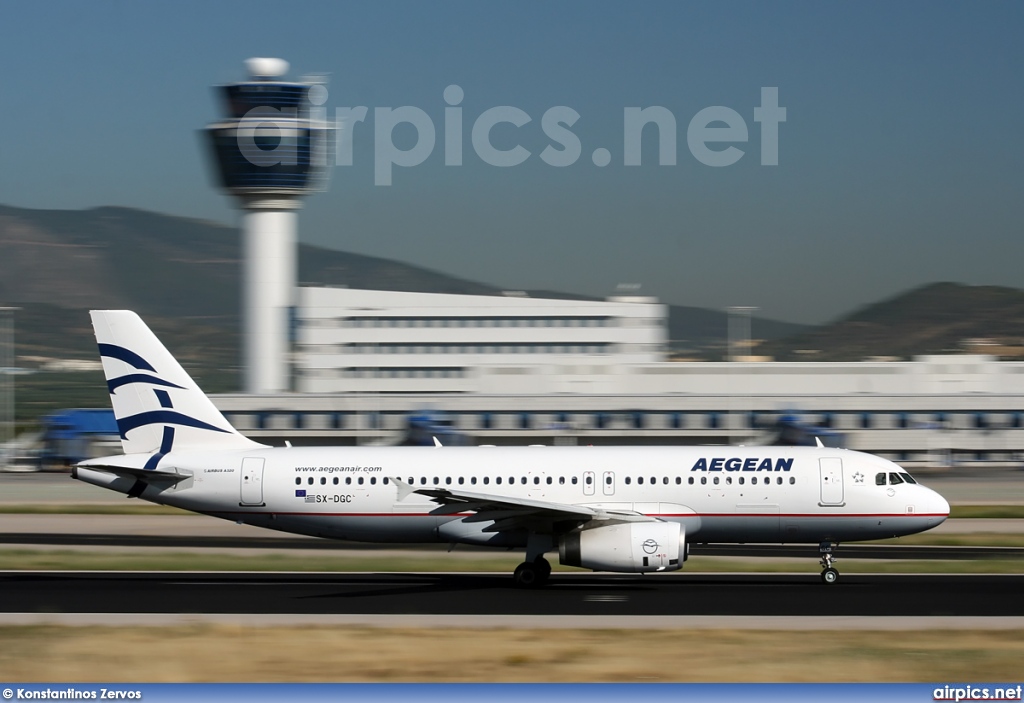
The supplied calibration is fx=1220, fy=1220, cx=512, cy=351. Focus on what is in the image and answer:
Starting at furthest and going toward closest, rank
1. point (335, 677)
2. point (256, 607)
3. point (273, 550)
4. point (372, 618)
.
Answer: point (273, 550) → point (256, 607) → point (372, 618) → point (335, 677)

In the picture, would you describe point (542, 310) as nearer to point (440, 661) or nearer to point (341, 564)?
point (341, 564)

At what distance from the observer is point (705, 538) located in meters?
28.0

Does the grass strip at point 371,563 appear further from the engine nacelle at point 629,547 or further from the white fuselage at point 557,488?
the engine nacelle at point 629,547

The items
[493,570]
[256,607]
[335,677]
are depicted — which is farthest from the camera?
[493,570]

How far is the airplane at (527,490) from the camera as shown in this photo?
88.6ft

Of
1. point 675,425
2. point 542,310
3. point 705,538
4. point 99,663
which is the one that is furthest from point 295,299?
point 99,663

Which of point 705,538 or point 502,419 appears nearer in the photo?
point 705,538

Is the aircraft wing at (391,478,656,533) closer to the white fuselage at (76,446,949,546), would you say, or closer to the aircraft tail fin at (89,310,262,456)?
the white fuselage at (76,446,949,546)

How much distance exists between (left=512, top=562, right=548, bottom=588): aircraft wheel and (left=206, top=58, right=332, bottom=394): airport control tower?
8624 cm

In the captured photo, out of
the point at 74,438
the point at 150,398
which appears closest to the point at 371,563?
the point at 150,398

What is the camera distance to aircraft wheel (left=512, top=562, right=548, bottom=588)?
27.3m

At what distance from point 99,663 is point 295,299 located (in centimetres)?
10236

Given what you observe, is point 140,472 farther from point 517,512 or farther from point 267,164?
point 267,164

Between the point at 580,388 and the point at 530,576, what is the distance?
8178 centimetres
